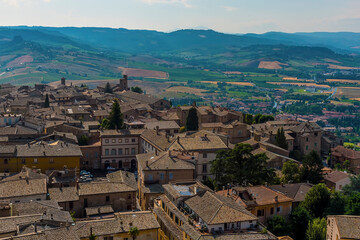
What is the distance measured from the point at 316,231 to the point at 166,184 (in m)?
13.8

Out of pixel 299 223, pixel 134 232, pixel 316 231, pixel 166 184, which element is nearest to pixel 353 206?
pixel 299 223

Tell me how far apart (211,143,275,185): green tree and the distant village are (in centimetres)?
10

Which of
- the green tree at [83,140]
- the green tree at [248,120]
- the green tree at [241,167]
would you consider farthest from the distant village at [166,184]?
the green tree at [248,120]

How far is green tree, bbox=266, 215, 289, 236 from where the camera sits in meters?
37.1

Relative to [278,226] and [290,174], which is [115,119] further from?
[278,226]

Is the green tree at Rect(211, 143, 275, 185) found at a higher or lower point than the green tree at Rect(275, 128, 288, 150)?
higher

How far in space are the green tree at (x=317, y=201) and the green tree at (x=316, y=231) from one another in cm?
393

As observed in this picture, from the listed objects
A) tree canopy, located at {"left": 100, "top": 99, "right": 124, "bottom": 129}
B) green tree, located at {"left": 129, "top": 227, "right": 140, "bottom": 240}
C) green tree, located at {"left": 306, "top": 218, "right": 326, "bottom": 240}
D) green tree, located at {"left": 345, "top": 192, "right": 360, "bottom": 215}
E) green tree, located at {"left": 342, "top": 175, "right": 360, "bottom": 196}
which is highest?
tree canopy, located at {"left": 100, "top": 99, "right": 124, "bottom": 129}

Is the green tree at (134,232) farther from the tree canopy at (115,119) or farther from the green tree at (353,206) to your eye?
the tree canopy at (115,119)

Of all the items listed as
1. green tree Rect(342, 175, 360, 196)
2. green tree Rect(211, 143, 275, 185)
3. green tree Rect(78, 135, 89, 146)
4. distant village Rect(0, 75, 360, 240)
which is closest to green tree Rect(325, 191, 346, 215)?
distant village Rect(0, 75, 360, 240)

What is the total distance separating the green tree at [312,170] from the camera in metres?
52.0

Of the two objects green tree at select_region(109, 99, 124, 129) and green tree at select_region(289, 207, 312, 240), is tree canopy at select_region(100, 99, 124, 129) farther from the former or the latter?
green tree at select_region(289, 207, 312, 240)

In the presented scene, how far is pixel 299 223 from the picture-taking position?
39219mm

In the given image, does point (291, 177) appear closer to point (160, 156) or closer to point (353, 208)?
point (353, 208)
